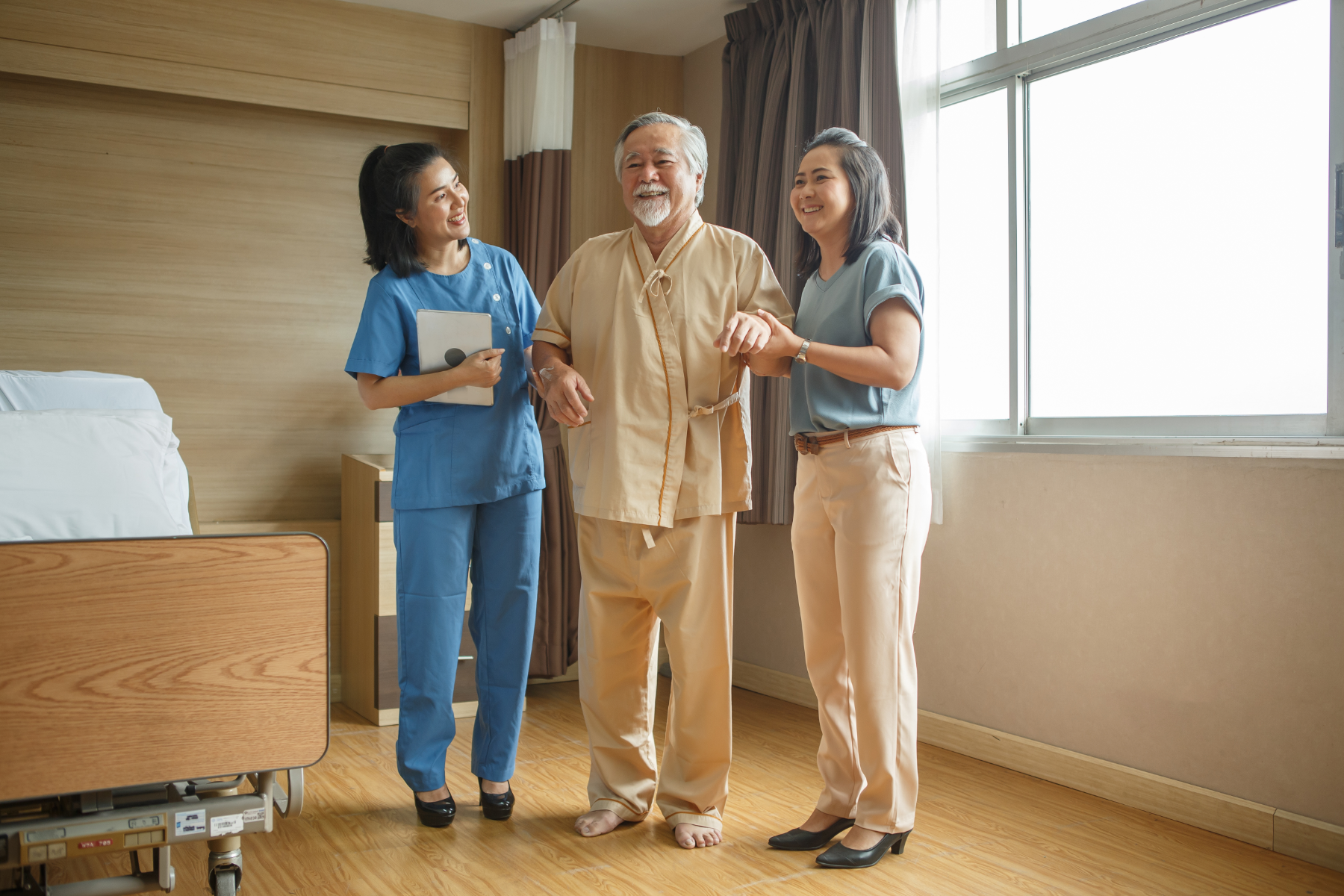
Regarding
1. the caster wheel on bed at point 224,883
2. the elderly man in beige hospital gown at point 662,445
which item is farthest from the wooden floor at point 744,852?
the caster wheel on bed at point 224,883

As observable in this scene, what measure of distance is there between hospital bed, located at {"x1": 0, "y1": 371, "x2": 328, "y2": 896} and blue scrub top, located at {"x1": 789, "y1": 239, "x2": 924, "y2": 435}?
985 mm

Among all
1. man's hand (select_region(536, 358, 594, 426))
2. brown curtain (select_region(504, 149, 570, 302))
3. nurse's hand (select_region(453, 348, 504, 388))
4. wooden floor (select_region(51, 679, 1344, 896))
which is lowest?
wooden floor (select_region(51, 679, 1344, 896))

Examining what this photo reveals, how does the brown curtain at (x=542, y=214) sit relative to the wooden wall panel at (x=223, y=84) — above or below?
below

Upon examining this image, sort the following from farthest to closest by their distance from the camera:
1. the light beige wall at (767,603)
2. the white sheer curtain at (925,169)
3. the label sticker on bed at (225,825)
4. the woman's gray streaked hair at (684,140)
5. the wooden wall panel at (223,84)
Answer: the light beige wall at (767,603), the wooden wall panel at (223,84), the white sheer curtain at (925,169), the woman's gray streaked hair at (684,140), the label sticker on bed at (225,825)

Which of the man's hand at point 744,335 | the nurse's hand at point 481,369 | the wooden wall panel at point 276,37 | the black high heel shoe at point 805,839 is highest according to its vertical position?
the wooden wall panel at point 276,37

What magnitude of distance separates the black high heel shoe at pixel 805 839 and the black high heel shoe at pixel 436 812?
27.3 inches

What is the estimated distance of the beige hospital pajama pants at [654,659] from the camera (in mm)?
2107

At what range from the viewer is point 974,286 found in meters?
2.99

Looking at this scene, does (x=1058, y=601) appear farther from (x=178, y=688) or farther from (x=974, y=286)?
(x=178, y=688)

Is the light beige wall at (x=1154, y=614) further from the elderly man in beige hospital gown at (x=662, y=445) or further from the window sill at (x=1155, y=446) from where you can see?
the elderly man in beige hospital gown at (x=662, y=445)

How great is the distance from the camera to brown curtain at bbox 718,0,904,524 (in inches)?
118

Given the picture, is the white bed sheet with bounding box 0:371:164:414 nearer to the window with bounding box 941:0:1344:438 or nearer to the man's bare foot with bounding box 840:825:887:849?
the man's bare foot with bounding box 840:825:887:849

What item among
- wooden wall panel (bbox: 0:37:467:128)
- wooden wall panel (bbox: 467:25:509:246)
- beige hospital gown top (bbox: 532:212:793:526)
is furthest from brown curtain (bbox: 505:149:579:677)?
beige hospital gown top (bbox: 532:212:793:526)

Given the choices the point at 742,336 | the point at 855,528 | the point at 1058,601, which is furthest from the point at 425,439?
the point at 1058,601
